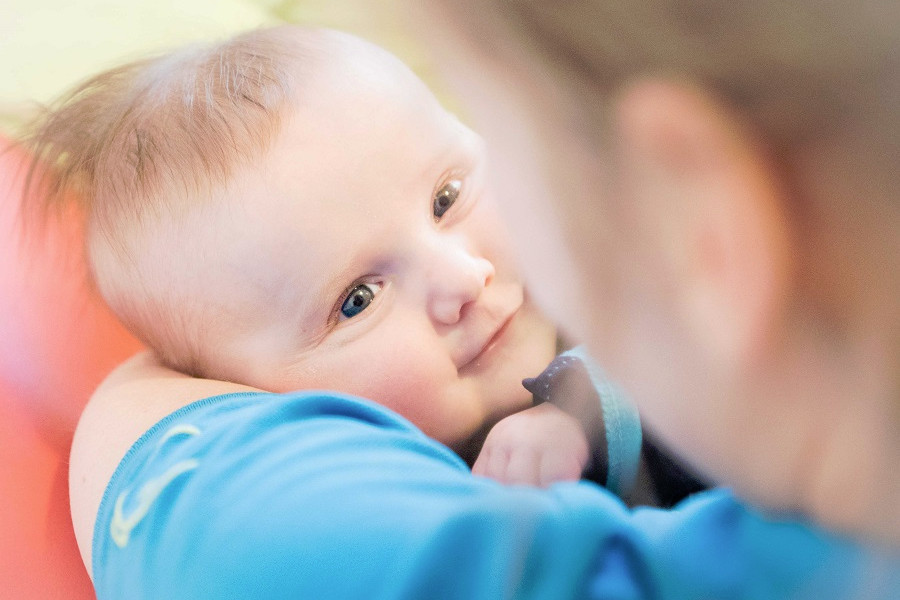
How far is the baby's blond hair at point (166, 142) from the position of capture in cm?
67

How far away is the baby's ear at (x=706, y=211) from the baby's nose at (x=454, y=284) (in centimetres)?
33

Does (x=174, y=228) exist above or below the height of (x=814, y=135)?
below

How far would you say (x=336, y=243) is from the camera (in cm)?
67

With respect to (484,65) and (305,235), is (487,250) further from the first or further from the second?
(484,65)

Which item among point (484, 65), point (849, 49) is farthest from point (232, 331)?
point (849, 49)

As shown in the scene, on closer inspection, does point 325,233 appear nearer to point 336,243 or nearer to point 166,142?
point 336,243

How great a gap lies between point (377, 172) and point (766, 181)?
42 cm

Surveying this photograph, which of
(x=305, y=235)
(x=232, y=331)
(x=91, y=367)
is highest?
(x=305, y=235)

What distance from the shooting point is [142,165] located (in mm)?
709

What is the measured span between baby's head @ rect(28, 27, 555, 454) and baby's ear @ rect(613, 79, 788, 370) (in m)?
0.34

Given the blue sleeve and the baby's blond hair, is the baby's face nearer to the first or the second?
the baby's blond hair

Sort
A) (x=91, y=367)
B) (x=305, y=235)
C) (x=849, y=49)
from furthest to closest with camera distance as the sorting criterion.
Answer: (x=91, y=367) < (x=305, y=235) < (x=849, y=49)

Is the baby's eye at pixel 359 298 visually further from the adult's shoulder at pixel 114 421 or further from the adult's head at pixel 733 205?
the adult's head at pixel 733 205

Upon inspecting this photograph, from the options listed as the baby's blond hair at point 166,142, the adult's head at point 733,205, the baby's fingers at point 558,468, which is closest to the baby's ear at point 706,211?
the adult's head at point 733,205
